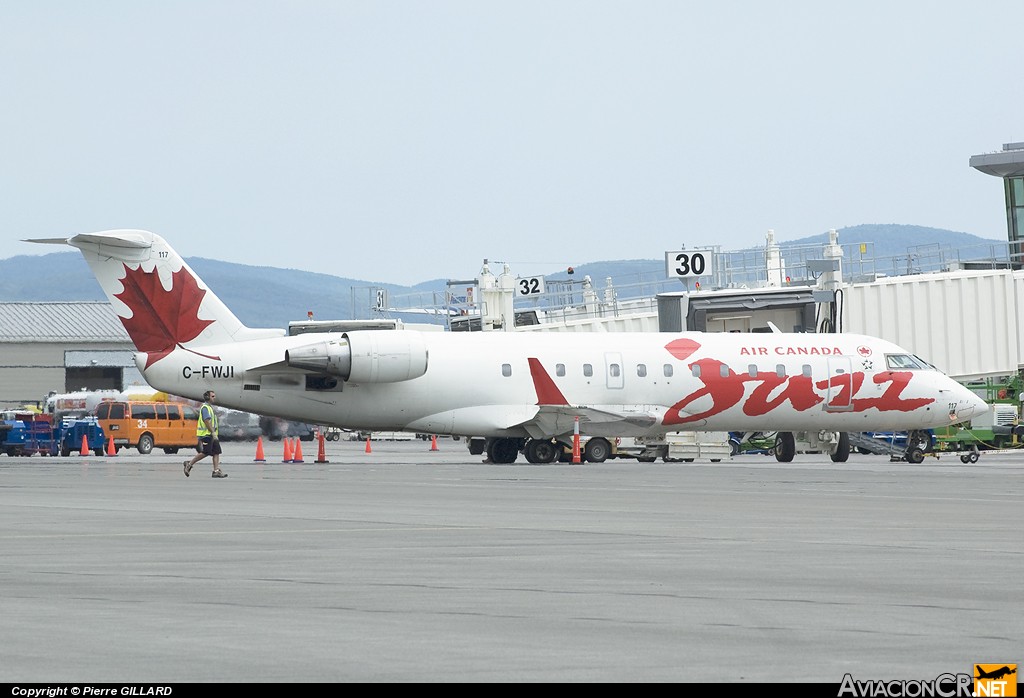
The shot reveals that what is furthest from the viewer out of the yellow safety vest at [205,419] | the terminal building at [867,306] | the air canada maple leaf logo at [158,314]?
the terminal building at [867,306]

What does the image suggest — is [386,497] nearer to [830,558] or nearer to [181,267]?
[830,558]

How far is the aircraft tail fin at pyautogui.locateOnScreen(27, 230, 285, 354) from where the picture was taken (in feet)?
126

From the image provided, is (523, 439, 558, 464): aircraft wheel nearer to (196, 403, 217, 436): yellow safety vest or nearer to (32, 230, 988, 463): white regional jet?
(32, 230, 988, 463): white regional jet

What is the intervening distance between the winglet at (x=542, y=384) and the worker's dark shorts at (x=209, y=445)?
1059 centimetres

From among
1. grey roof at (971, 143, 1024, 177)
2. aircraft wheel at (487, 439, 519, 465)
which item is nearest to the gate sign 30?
aircraft wheel at (487, 439, 519, 465)

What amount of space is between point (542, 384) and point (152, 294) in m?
9.81

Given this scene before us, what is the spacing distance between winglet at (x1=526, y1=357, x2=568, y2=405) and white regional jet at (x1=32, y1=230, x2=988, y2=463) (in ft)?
0.15

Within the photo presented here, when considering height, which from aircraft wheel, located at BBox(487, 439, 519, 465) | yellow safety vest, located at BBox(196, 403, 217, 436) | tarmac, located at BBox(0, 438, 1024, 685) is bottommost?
tarmac, located at BBox(0, 438, 1024, 685)

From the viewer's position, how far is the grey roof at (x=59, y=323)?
103m

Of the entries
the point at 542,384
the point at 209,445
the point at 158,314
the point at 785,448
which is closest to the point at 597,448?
the point at 542,384

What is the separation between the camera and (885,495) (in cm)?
2484

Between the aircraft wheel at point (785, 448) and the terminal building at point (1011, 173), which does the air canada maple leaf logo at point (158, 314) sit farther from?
the terminal building at point (1011, 173)

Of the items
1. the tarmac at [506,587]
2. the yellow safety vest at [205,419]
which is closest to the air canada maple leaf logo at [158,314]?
the yellow safety vest at [205,419]

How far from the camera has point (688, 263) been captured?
182 feet
